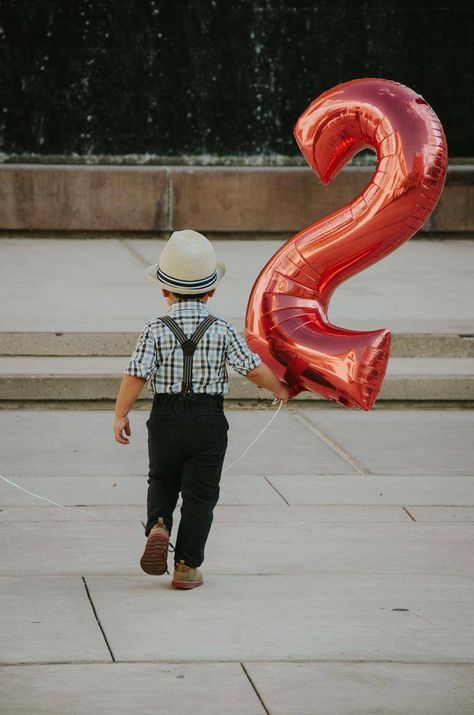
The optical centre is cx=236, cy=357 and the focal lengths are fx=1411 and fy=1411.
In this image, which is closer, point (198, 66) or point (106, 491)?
point (106, 491)

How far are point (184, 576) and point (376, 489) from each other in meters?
1.77

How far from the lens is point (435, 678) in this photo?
14.0ft

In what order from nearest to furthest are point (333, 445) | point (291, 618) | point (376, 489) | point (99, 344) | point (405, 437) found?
point (291, 618), point (376, 489), point (333, 445), point (405, 437), point (99, 344)

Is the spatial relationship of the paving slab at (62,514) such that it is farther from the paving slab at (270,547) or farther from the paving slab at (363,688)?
the paving slab at (363,688)

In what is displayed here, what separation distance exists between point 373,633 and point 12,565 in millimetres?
1489

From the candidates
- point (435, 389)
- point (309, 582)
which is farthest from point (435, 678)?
point (435, 389)

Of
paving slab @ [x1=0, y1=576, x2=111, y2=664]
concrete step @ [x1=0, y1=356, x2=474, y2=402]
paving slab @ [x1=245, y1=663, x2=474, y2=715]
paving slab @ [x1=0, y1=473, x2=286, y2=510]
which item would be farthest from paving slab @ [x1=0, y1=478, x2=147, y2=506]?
paving slab @ [x1=245, y1=663, x2=474, y2=715]

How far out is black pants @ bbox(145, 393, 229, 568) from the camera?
5066 mm

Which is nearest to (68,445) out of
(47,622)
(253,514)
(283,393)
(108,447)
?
(108,447)

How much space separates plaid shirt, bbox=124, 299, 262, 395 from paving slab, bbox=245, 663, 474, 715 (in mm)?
1155

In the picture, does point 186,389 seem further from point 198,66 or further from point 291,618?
point 198,66

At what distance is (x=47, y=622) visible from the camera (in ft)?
15.5

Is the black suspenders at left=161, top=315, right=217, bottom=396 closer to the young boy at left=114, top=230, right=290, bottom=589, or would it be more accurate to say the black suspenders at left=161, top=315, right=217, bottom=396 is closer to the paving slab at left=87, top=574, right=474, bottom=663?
the young boy at left=114, top=230, right=290, bottom=589

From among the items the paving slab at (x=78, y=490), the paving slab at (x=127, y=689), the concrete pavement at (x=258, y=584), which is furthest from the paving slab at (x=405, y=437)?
the paving slab at (x=127, y=689)
